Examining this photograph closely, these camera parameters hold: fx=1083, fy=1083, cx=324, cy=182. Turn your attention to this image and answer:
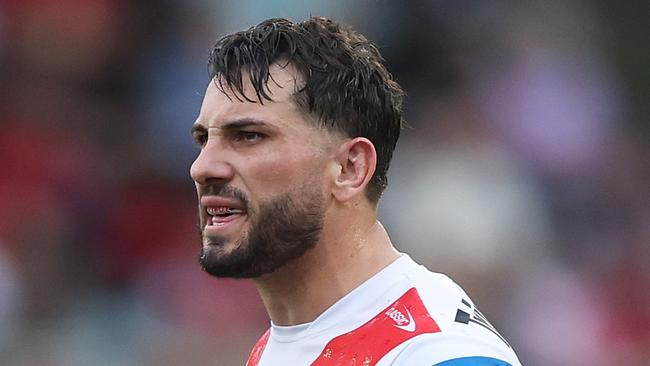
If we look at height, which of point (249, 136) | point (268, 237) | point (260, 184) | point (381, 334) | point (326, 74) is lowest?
point (381, 334)

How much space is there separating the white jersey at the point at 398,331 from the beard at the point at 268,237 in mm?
211

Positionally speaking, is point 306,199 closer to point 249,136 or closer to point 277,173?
point 277,173

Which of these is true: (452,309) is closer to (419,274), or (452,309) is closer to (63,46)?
(419,274)

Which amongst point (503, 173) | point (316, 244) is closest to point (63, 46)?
point (503, 173)

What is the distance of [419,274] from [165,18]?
16.0 ft

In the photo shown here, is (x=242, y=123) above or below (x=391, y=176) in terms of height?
above

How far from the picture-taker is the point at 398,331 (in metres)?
2.66

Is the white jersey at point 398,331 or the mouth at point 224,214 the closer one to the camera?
the white jersey at point 398,331

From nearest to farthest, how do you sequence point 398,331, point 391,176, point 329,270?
point 398,331
point 329,270
point 391,176

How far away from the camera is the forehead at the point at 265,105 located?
9.27 feet

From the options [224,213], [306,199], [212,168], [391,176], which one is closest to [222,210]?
[224,213]

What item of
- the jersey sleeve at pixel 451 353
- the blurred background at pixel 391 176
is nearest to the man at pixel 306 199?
the jersey sleeve at pixel 451 353

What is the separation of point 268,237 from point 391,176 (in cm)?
424

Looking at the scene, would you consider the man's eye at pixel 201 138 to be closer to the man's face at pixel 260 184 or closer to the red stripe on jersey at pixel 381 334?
the man's face at pixel 260 184
